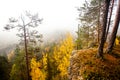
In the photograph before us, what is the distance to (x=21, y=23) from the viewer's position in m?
22.4

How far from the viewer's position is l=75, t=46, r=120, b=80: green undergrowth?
12.2m

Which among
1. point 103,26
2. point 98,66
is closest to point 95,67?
point 98,66

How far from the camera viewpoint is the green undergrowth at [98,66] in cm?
1221

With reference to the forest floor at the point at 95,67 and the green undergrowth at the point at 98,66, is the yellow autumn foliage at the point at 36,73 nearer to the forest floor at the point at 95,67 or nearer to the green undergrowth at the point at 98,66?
the forest floor at the point at 95,67

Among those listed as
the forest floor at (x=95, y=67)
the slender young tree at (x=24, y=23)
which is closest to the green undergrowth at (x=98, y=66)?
the forest floor at (x=95, y=67)

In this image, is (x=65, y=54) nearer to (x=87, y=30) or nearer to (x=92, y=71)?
(x=87, y=30)

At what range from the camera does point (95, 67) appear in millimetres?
12875

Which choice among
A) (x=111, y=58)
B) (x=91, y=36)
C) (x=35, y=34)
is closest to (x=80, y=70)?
(x=111, y=58)

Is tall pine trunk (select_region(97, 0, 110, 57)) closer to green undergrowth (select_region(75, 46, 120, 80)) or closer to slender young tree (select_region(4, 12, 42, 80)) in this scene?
green undergrowth (select_region(75, 46, 120, 80))

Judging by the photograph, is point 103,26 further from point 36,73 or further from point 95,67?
point 36,73

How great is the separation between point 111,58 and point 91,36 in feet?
71.7

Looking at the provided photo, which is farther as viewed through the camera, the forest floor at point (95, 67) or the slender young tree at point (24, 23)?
the slender young tree at point (24, 23)

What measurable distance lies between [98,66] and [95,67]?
249mm

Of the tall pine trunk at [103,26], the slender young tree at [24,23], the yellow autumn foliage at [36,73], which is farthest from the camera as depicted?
the yellow autumn foliage at [36,73]
